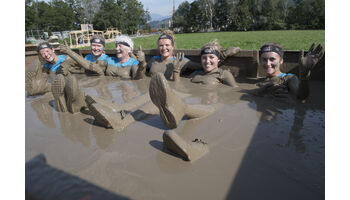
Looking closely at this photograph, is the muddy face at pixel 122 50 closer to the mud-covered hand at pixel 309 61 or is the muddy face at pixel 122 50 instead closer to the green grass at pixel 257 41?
the mud-covered hand at pixel 309 61

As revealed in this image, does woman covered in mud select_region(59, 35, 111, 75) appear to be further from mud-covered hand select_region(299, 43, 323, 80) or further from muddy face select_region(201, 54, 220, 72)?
mud-covered hand select_region(299, 43, 323, 80)

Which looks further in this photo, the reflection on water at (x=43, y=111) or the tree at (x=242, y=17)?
the tree at (x=242, y=17)

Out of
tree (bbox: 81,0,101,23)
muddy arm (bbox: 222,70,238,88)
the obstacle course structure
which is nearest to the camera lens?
muddy arm (bbox: 222,70,238,88)

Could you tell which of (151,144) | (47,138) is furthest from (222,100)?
(47,138)

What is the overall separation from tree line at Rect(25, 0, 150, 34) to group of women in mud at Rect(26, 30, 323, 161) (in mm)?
32863

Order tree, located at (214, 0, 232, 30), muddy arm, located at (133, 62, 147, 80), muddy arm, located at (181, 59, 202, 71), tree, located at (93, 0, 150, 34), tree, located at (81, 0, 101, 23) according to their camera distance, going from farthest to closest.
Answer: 1. tree, located at (81, 0, 101, 23)
2. tree, located at (93, 0, 150, 34)
3. tree, located at (214, 0, 232, 30)
4. muddy arm, located at (181, 59, 202, 71)
5. muddy arm, located at (133, 62, 147, 80)

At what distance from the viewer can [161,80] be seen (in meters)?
2.18

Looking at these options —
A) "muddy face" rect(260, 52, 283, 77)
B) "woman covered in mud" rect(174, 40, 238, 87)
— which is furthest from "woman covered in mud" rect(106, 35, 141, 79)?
"muddy face" rect(260, 52, 283, 77)

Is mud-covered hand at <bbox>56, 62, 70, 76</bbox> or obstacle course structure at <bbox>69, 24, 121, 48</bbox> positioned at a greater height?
obstacle course structure at <bbox>69, 24, 121, 48</bbox>

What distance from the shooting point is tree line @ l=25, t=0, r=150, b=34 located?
34156 mm

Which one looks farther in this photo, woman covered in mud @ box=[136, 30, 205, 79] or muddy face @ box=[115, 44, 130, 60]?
muddy face @ box=[115, 44, 130, 60]

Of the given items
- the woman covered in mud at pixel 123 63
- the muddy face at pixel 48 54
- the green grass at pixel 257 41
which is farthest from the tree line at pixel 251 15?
the muddy face at pixel 48 54

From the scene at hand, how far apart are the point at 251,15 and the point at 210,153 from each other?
43.0 meters

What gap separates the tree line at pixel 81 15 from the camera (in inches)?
1345
